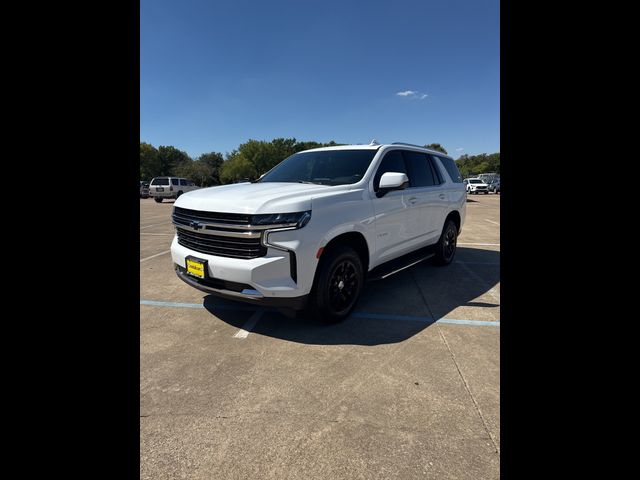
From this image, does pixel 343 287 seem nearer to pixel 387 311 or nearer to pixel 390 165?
pixel 387 311

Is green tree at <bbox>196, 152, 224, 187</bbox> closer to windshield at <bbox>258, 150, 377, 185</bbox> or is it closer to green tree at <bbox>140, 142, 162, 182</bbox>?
green tree at <bbox>140, 142, 162, 182</bbox>

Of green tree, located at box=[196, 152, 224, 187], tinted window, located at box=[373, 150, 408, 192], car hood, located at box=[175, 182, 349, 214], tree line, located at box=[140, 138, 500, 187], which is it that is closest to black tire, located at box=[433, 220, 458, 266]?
tinted window, located at box=[373, 150, 408, 192]

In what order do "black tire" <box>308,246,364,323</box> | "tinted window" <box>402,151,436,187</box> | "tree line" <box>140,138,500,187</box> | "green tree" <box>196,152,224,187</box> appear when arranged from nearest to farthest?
1. "black tire" <box>308,246,364,323</box>
2. "tinted window" <box>402,151,436,187</box>
3. "tree line" <box>140,138,500,187</box>
4. "green tree" <box>196,152,224,187</box>

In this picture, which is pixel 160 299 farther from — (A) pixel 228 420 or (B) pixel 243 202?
(A) pixel 228 420

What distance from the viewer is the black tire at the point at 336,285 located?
313cm

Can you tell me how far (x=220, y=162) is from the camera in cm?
8806

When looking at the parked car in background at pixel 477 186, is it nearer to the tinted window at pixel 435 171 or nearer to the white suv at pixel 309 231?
the tinted window at pixel 435 171

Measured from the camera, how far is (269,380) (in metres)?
2.51

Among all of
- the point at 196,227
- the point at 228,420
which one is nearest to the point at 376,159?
the point at 196,227

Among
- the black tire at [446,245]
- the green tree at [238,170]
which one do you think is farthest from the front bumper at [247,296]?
the green tree at [238,170]

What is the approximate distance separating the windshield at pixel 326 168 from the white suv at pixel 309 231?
0.01 metres

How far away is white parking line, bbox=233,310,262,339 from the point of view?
3.24 meters

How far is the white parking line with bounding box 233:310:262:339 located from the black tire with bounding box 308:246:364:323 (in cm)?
67

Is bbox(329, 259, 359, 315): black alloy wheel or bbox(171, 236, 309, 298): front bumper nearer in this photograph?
bbox(171, 236, 309, 298): front bumper
